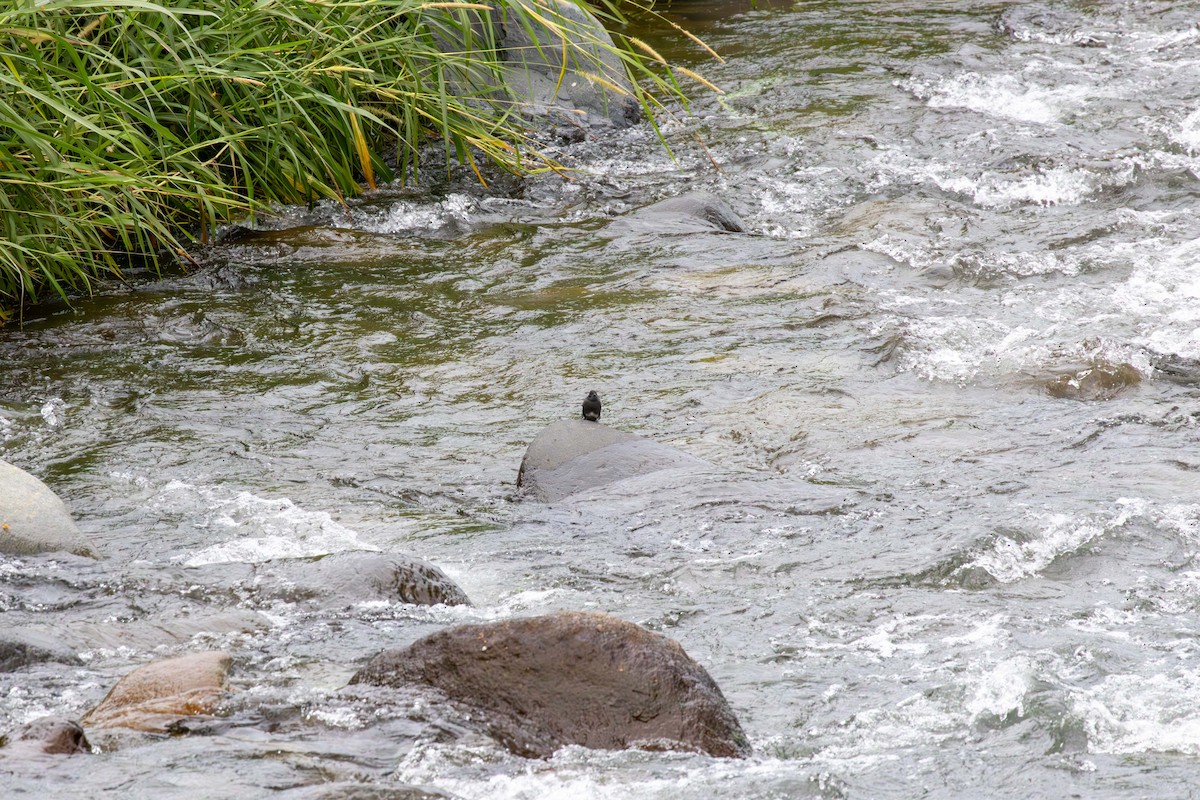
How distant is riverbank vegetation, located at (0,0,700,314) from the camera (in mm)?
5355

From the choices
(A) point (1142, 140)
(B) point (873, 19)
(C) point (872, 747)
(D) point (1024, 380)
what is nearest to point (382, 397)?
(D) point (1024, 380)

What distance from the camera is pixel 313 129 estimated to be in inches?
259

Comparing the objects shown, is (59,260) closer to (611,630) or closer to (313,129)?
(313,129)

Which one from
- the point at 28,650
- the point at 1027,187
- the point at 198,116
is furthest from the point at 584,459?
the point at 1027,187

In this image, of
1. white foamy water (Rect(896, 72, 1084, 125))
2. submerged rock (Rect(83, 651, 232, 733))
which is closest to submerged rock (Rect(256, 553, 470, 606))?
submerged rock (Rect(83, 651, 232, 733))

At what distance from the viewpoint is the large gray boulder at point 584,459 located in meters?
4.28

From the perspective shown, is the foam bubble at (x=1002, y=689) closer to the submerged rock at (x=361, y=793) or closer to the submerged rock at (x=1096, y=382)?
the submerged rock at (x=361, y=793)

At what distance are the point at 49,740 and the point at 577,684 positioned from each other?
1.07 meters

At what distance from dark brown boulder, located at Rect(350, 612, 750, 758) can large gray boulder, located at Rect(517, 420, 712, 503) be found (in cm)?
129

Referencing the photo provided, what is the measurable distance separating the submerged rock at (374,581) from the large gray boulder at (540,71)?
162 inches

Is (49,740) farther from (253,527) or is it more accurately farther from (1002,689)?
(1002,689)

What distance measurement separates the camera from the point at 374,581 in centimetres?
354

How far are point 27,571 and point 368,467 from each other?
3.92ft

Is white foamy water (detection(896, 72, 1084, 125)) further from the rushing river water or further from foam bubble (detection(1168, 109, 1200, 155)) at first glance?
foam bubble (detection(1168, 109, 1200, 155))
